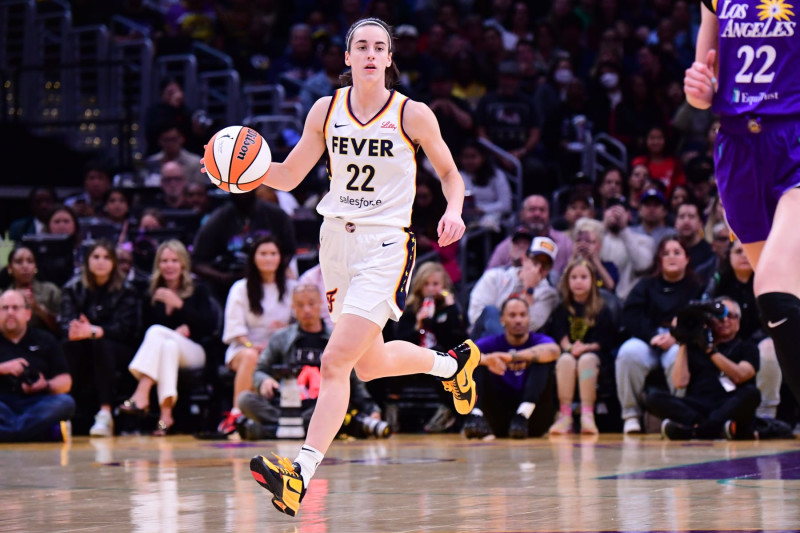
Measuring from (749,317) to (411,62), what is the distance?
6.97 metres

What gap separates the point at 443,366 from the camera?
7.00 meters

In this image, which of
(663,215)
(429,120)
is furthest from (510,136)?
(429,120)

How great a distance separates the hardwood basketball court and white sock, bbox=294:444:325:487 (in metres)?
0.19

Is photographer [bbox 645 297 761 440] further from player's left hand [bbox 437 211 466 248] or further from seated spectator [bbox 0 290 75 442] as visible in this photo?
seated spectator [bbox 0 290 75 442]

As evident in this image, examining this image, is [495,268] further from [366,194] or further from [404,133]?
[366,194]

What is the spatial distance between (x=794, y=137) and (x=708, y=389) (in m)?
5.59

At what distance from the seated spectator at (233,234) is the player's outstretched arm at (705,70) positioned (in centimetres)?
700

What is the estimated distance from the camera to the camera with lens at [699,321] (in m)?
8.71

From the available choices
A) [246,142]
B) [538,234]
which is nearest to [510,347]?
[538,234]

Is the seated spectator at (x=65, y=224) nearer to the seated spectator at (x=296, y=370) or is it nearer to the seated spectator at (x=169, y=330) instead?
the seated spectator at (x=169, y=330)

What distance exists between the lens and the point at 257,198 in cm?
1230

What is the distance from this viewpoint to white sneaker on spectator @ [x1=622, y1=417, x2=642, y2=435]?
423 inches

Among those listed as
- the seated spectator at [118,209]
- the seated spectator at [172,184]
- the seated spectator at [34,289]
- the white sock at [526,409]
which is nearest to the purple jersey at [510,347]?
the white sock at [526,409]

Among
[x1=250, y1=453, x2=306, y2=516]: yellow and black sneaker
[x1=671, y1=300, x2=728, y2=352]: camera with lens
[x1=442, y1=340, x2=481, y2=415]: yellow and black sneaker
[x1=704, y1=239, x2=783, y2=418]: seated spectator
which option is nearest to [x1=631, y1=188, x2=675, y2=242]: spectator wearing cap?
[x1=704, y1=239, x2=783, y2=418]: seated spectator
